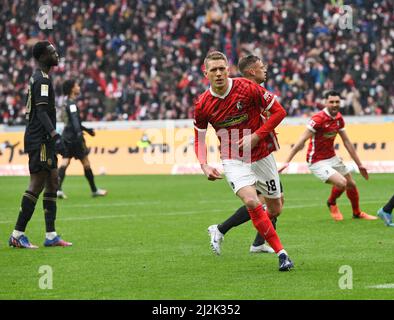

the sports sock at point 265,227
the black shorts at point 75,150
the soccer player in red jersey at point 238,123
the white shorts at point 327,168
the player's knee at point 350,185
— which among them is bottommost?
the black shorts at point 75,150

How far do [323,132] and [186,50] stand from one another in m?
21.5

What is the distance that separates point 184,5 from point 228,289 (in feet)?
101

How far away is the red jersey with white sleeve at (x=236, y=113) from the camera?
918 centimetres

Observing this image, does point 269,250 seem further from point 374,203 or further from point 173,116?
point 173,116

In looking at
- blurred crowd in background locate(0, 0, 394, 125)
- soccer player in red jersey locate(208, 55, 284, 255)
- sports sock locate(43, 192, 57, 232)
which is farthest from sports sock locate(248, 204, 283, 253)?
blurred crowd in background locate(0, 0, 394, 125)

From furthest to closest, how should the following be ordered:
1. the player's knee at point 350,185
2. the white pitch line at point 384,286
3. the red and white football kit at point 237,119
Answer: the player's knee at point 350,185, the red and white football kit at point 237,119, the white pitch line at point 384,286

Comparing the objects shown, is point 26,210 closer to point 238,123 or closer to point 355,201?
point 238,123

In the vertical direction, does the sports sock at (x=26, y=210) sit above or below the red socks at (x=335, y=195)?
above

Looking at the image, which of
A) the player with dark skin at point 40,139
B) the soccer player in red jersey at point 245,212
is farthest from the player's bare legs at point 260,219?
the player with dark skin at point 40,139

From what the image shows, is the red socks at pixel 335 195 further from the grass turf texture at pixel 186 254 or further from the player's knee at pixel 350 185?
the grass turf texture at pixel 186 254

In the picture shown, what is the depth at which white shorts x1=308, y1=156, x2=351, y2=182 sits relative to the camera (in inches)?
576

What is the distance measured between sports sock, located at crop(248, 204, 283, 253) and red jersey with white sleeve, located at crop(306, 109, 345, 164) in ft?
19.1

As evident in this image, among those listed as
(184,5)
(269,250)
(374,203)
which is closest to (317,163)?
(374,203)
